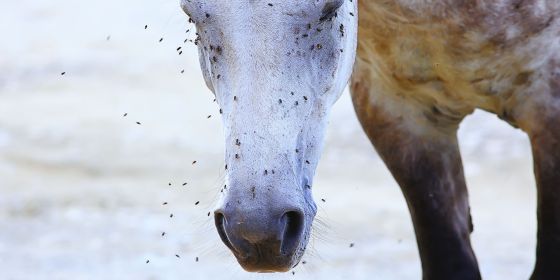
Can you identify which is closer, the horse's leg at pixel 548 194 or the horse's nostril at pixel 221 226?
the horse's nostril at pixel 221 226

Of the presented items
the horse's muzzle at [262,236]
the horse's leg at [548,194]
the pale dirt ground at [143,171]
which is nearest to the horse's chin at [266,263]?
the horse's muzzle at [262,236]

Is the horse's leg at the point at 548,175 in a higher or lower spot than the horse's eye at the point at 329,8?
lower

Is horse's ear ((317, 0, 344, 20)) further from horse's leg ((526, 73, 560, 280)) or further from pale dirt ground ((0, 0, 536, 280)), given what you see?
pale dirt ground ((0, 0, 536, 280))

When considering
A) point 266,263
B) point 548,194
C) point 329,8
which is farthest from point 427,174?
point 266,263

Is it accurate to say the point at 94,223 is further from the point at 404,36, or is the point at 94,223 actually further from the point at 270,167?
the point at 270,167

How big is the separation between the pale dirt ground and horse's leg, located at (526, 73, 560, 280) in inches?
70.0

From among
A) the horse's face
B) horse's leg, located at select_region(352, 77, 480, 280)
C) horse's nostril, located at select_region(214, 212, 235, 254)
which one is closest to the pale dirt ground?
horse's leg, located at select_region(352, 77, 480, 280)

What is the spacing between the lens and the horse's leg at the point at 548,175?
12.2ft

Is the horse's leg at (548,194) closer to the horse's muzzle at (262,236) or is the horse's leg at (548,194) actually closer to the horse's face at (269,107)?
the horse's face at (269,107)

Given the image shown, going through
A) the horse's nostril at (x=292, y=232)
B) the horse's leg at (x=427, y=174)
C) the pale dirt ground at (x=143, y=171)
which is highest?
the horse's nostril at (x=292, y=232)

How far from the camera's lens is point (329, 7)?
9.62 feet

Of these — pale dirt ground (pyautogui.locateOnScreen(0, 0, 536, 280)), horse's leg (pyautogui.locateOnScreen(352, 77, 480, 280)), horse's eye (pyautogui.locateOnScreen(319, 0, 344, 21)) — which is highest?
horse's eye (pyautogui.locateOnScreen(319, 0, 344, 21))

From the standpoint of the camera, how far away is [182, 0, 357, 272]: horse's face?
8.99ft

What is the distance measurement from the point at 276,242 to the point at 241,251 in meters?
0.08
